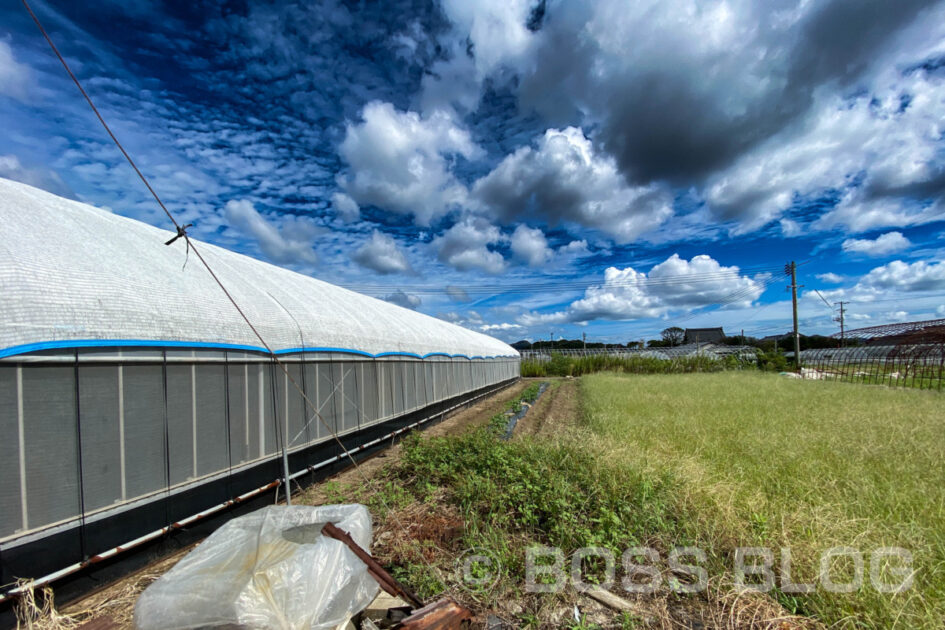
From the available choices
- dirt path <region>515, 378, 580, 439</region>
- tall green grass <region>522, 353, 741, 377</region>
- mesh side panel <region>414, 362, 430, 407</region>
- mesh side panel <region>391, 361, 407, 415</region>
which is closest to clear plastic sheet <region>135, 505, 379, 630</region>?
dirt path <region>515, 378, 580, 439</region>

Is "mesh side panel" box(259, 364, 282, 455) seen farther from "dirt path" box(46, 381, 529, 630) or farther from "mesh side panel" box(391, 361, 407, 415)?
"mesh side panel" box(391, 361, 407, 415)

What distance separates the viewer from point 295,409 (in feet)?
22.6

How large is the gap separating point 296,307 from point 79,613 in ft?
16.2

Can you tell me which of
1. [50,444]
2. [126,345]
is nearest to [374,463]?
[126,345]

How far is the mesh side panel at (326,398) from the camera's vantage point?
24.7 ft

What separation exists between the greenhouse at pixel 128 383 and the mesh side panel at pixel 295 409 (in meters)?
0.03

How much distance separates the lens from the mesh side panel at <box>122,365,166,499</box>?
4.34 metres

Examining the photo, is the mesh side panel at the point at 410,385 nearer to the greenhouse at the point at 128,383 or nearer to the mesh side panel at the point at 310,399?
the greenhouse at the point at 128,383

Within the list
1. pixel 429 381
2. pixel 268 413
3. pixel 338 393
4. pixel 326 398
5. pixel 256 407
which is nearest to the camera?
pixel 256 407

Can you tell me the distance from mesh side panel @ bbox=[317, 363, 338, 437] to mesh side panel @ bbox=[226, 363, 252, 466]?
5.40 feet

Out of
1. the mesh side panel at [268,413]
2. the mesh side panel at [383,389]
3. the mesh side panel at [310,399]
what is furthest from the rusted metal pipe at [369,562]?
the mesh side panel at [383,389]

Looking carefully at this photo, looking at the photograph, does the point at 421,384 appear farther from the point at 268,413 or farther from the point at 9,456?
the point at 9,456

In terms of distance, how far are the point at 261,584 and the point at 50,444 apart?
2.84 meters

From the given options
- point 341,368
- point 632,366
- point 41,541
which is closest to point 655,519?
point 41,541
